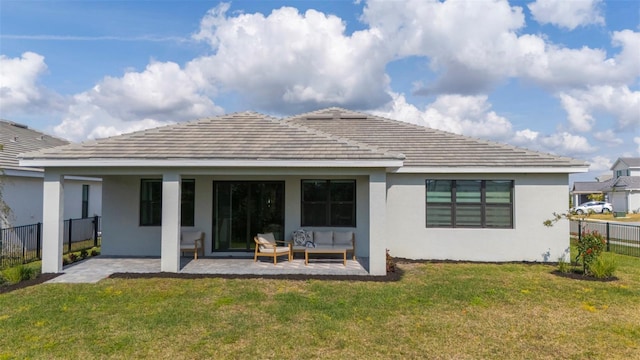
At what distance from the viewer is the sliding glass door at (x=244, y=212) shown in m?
12.1

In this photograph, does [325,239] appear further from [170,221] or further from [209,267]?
[170,221]

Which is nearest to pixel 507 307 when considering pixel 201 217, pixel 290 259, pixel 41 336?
pixel 290 259

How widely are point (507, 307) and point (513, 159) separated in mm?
6073

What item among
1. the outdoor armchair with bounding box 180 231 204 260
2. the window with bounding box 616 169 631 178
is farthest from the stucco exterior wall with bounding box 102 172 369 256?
the window with bounding box 616 169 631 178

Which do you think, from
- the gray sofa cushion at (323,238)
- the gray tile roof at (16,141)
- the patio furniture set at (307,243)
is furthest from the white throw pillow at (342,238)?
the gray tile roof at (16,141)

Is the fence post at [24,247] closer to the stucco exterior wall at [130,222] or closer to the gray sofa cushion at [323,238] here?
the stucco exterior wall at [130,222]

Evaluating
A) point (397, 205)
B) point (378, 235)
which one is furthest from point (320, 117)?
point (378, 235)

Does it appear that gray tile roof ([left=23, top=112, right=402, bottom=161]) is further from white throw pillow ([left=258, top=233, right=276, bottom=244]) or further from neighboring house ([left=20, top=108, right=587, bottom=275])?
white throw pillow ([left=258, top=233, right=276, bottom=244])

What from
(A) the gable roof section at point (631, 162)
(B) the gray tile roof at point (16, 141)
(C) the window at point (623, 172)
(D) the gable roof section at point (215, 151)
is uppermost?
(A) the gable roof section at point (631, 162)

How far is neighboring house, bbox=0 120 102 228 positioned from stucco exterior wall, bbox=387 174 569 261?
35.8ft

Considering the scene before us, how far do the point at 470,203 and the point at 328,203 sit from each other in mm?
4525

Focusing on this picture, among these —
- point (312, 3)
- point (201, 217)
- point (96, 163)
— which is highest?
point (312, 3)

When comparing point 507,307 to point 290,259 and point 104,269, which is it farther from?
point 104,269

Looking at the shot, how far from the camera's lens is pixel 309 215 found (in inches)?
480
